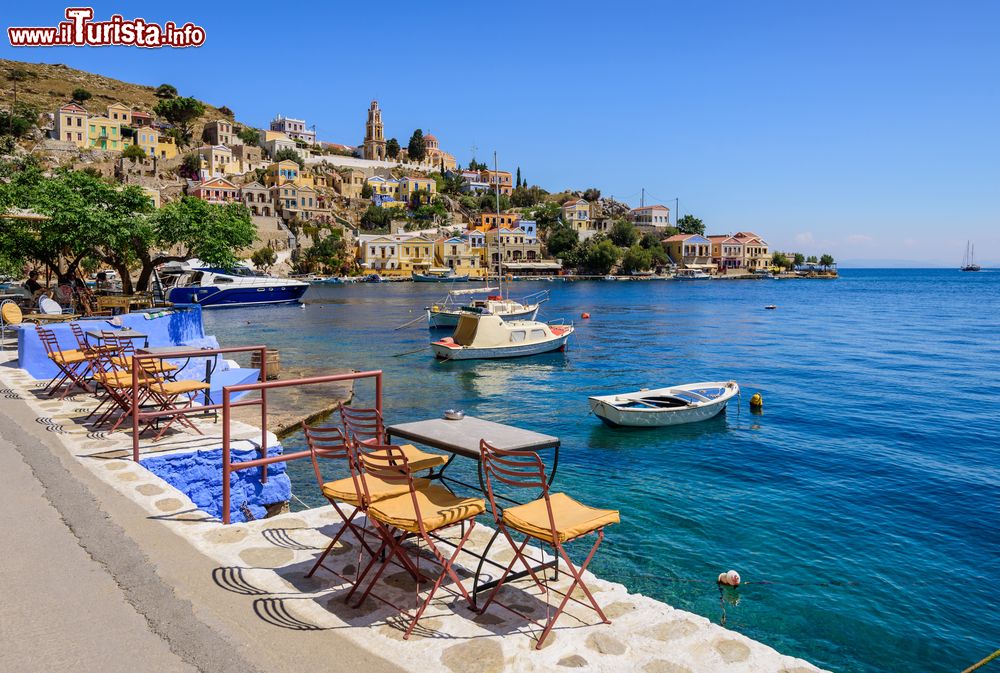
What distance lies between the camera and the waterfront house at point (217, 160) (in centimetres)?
11853

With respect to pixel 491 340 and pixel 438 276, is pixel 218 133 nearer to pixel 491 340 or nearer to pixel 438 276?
pixel 438 276

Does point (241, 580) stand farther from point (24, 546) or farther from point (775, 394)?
point (775, 394)

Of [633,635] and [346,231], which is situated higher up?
[346,231]

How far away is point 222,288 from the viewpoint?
5925cm

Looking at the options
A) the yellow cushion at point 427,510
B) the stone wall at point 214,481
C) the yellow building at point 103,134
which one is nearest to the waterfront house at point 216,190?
the yellow building at point 103,134

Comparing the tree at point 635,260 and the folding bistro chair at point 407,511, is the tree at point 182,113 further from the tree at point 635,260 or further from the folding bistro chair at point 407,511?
the folding bistro chair at point 407,511

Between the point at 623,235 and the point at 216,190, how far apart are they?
7703 cm

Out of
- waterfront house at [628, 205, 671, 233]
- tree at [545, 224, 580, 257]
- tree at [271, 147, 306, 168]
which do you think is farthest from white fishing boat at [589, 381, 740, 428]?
waterfront house at [628, 205, 671, 233]

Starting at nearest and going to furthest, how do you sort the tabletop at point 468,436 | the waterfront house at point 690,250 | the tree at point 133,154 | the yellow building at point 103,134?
the tabletop at point 468,436 → the tree at point 133,154 → the yellow building at point 103,134 → the waterfront house at point 690,250

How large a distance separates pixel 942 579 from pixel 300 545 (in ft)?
27.8

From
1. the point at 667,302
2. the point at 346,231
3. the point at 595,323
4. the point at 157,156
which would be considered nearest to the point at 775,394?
the point at 595,323

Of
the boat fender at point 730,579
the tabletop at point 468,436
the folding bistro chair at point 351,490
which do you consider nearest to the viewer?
the folding bistro chair at point 351,490

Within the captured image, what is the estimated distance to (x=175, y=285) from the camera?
58406 mm

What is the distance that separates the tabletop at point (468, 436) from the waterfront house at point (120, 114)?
13756 centimetres
